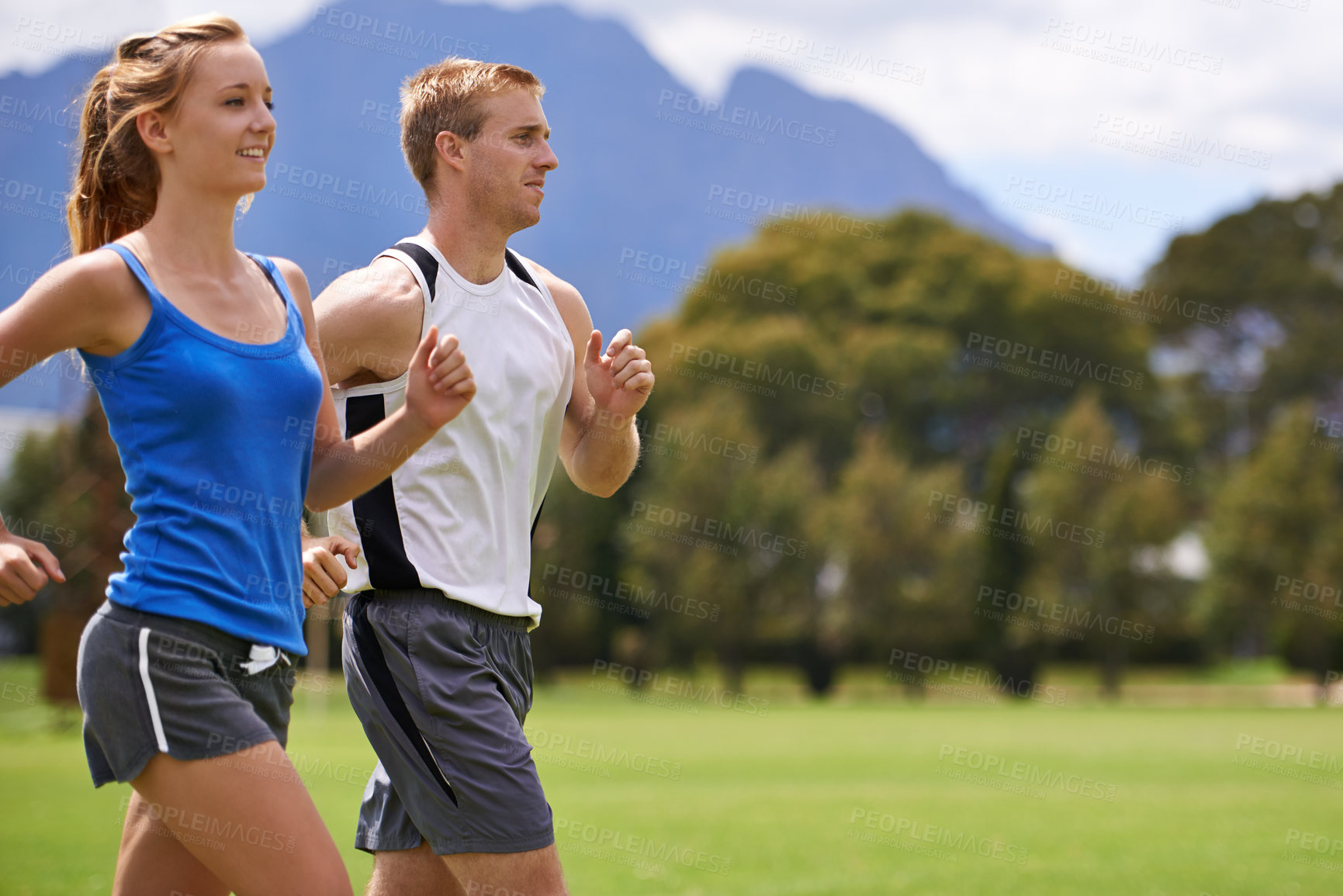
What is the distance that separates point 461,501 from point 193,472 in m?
1.05

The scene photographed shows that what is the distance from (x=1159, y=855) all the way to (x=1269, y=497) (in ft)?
86.1

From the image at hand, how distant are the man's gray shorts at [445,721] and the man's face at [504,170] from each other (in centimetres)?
116

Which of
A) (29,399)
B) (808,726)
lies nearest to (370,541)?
(808,726)

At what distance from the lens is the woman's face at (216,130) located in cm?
304

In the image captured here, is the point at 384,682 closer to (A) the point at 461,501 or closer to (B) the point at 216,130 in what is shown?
(A) the point at 461,501

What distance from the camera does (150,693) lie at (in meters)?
2.82

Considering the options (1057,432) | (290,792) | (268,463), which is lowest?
(290,792)

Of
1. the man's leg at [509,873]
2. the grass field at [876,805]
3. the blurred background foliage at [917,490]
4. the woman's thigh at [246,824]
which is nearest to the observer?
the woman's thigh at [246,824]

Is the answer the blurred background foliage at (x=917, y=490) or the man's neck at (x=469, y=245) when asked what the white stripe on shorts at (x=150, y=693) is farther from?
the blurred background foliage at (x=917, y=490)

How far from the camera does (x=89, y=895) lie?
323 inches

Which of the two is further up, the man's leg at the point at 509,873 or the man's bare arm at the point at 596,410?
the man's bare arm at the point at 596,410

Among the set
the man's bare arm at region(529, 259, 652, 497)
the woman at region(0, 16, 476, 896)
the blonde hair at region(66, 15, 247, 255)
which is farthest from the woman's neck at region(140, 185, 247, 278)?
the man's bare arm at region(529, 259, 652, 497)

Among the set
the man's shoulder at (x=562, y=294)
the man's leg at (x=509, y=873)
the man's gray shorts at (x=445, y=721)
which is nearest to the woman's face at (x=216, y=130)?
the man's gray shorts at (x=445, y=721)

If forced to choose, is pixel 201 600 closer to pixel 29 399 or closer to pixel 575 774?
pixel 575 774
